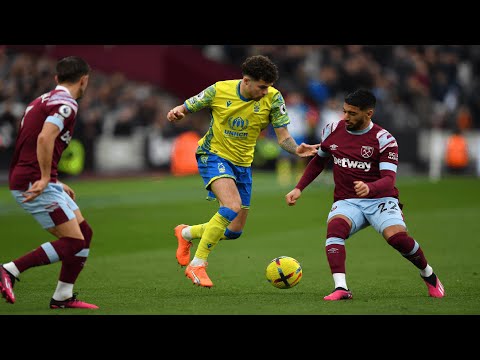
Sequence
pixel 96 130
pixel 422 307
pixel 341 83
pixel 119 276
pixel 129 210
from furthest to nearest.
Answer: pixel 341 83 < pixel 96 130 < pixel 129 210 < pixel 119 276 < pixel 422 307

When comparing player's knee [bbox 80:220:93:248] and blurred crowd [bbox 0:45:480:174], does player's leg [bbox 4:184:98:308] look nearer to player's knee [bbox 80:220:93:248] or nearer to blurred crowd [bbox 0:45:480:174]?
player's knee [bbox 80:220:93:248]

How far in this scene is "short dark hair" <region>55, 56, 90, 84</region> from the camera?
7.98m

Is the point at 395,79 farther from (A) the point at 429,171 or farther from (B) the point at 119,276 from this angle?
(B) the point at 119,276

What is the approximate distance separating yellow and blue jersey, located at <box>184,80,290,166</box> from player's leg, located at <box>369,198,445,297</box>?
1603mm

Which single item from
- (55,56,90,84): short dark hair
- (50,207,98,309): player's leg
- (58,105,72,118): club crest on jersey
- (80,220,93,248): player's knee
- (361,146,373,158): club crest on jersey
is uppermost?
(55,56,90,84): short dark hair

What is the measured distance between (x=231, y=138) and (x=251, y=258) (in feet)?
9.13

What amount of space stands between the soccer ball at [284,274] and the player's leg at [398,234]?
93 cm

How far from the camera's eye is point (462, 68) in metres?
33.9

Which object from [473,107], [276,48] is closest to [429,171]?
[473,107]

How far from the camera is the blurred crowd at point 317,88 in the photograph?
89.7ft

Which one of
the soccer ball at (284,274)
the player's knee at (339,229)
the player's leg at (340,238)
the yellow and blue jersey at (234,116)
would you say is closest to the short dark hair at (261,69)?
the yellow and blue jersey at (234,116)

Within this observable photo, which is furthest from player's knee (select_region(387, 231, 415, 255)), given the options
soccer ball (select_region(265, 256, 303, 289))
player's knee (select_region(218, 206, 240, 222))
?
player's knee (select_region(218, 206, 240, 222))

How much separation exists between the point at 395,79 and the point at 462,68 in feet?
8.11

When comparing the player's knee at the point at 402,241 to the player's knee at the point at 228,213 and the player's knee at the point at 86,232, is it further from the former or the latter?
the player's knee at the point at 86,232
